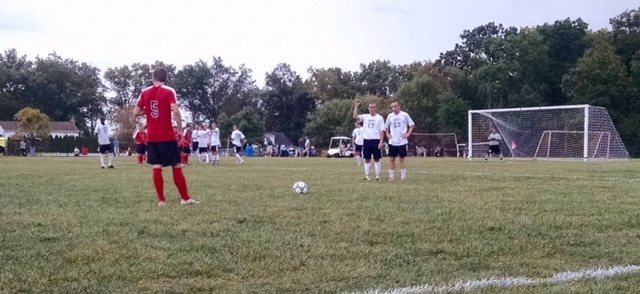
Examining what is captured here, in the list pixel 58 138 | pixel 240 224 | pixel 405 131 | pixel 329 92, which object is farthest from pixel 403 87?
pixel 240 224

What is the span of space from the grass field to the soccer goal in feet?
92.4

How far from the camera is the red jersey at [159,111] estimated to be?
909 cm

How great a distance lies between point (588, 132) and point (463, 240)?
31.5m

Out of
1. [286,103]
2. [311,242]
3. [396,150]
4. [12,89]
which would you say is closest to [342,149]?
[286,103]

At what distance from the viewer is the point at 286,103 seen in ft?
331

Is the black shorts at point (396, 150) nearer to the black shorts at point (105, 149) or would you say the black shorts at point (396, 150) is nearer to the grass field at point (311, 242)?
the grass field at point (311, 242)

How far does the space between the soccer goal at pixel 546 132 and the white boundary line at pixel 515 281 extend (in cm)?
3289

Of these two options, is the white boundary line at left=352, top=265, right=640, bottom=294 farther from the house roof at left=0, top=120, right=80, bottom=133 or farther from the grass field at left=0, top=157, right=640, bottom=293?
the house roof at left=0, top=120, right=80, bottom=133

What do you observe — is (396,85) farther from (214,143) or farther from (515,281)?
(515,281)

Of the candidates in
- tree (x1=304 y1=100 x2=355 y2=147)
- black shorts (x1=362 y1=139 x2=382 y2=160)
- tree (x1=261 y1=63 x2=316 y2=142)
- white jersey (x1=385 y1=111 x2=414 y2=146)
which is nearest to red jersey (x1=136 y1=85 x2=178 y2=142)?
white jersey (x1=385 y1=111 x2=414 y2=146)

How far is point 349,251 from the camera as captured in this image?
5.30 metres

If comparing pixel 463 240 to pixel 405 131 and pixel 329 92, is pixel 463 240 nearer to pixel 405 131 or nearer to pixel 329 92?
pixel 405 131

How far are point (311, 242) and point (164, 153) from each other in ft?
13.1

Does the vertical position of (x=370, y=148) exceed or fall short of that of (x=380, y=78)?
it falls short
